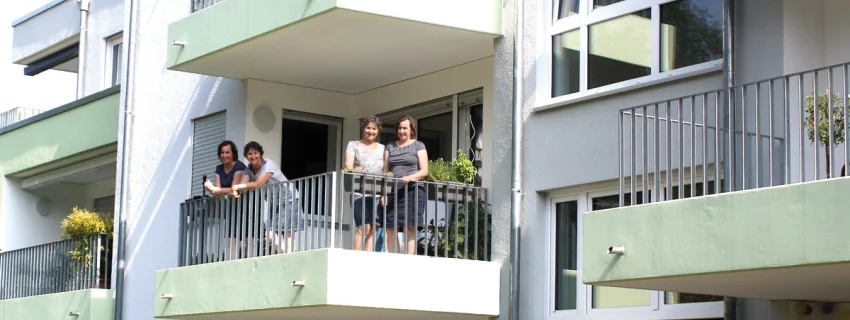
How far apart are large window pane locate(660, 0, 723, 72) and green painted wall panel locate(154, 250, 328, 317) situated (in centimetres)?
365

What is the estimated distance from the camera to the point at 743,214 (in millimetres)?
10383

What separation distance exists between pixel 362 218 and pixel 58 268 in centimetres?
850

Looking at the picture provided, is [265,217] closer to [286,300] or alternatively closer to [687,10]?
[286,300]

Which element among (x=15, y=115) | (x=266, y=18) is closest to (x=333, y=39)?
(x=266, y=18)

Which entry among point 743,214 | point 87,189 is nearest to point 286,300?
point 743,214

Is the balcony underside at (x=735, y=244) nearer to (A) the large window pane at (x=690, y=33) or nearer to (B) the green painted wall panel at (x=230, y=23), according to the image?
(A) the large window pane at (x=690, y=33)

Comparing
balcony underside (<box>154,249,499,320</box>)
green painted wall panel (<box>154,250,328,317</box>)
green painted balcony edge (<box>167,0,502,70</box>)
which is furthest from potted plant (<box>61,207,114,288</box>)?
balcony underside (<box>154,249,499,320</box>)

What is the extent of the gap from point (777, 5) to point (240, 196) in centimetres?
611

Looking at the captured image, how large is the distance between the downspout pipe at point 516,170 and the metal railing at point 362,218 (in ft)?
1.70

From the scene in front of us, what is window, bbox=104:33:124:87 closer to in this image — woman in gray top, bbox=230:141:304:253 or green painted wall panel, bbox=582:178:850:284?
woman in gray top, bbox=230:141:304:253

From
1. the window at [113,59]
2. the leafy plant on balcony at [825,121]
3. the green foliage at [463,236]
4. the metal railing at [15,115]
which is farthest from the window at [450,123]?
the metal railing at [15,115]

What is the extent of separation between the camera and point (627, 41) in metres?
14.1

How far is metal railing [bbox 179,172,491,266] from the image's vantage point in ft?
47.1

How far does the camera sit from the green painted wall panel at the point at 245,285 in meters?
13.9
